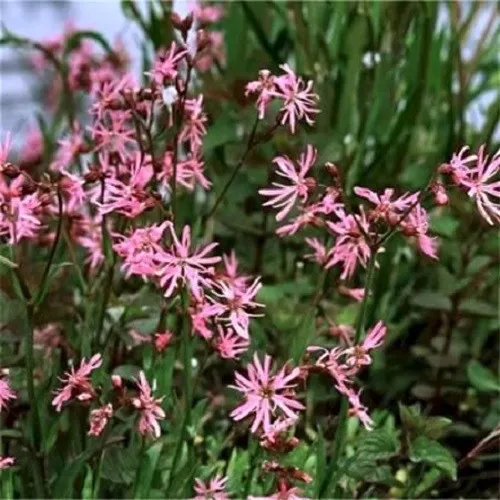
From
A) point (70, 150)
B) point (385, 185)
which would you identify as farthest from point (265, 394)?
point (385, 185)

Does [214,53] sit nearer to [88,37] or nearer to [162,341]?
[88,37]

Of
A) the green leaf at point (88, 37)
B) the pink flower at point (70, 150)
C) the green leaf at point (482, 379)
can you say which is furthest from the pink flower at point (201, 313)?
the green leaf at point (88, 37)

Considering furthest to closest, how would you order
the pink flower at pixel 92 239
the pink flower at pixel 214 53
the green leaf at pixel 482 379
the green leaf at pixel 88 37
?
the pink flower at pixel 214 53 → the green leaf at pixel 88 37 → the green leaf at pixel 482 379 → the pink flower at pixel 92 239

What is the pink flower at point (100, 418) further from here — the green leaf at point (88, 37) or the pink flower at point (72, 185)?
the green leaf at point (88, 37)

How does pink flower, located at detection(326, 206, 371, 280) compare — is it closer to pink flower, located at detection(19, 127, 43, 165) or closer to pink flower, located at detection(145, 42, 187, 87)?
pink flower, located at detection(145, 42, 187, 87)

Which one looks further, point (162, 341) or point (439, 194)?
point (162, 341)

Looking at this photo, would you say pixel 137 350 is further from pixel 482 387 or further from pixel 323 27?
pixel 323 27

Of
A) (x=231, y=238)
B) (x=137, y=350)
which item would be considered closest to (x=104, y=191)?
(x=137, y=350)
